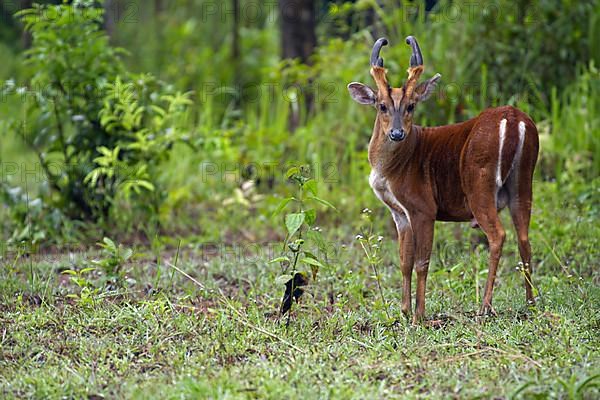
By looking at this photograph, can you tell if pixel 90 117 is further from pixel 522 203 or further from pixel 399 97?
pixel 522 203

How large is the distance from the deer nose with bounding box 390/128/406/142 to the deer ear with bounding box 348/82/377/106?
1.14ft

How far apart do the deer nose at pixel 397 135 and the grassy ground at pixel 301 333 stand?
921mm

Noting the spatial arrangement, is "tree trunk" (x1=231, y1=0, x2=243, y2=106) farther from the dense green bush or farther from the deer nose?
the deer nose

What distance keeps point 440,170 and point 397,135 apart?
0.47 metres

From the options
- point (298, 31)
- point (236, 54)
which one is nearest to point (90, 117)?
point (298, 31)

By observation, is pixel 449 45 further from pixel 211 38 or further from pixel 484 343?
pixel 211 38

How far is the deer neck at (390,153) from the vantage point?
17.0ft

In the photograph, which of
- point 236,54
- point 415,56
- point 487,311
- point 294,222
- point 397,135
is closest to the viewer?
point 294,222

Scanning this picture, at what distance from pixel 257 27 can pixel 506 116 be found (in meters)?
12.6

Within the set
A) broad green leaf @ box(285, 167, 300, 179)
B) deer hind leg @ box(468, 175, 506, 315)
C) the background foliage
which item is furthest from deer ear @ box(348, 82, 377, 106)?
deer hind leg @ box(468, 175, 506, 315)

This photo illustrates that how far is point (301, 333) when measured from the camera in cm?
481

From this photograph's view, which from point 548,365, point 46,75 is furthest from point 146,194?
point 548,365

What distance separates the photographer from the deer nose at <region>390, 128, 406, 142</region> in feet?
16.1

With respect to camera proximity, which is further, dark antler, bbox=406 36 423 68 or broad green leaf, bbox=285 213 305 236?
dark antler, bbox=406 36 423 68
